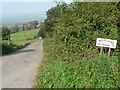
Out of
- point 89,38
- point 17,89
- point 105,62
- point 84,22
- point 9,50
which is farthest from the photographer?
point 9,50

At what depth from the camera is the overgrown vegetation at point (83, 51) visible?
4.31 meters

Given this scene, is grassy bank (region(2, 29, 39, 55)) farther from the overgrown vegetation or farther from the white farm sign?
the white farm sign

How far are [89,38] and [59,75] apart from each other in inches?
93.6

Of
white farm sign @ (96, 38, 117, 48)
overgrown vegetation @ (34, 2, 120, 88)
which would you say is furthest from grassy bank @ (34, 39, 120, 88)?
white farm sign @ (96, 38, 117, 48)

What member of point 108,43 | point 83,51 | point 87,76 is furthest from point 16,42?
point 87,76

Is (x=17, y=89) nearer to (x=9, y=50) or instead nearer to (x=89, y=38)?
(x=89, y=38)

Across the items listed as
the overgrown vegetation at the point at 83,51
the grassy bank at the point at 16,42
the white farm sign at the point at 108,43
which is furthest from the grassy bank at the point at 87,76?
the grassy bank at the point at 16,42

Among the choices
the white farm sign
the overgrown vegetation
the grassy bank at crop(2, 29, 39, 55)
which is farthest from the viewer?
the grassy bank at crop(2, 29, 39, 55)

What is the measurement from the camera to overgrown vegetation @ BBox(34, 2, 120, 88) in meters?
4.31

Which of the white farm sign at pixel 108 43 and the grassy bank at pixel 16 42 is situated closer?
the white farm sign at pixel 108 43

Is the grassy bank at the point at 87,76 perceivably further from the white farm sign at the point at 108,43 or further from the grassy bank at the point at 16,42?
the grassy bank at the point at 16,42

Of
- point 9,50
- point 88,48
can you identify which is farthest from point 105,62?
point 9,50

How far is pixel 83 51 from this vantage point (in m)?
6.14

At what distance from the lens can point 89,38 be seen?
245 inches
